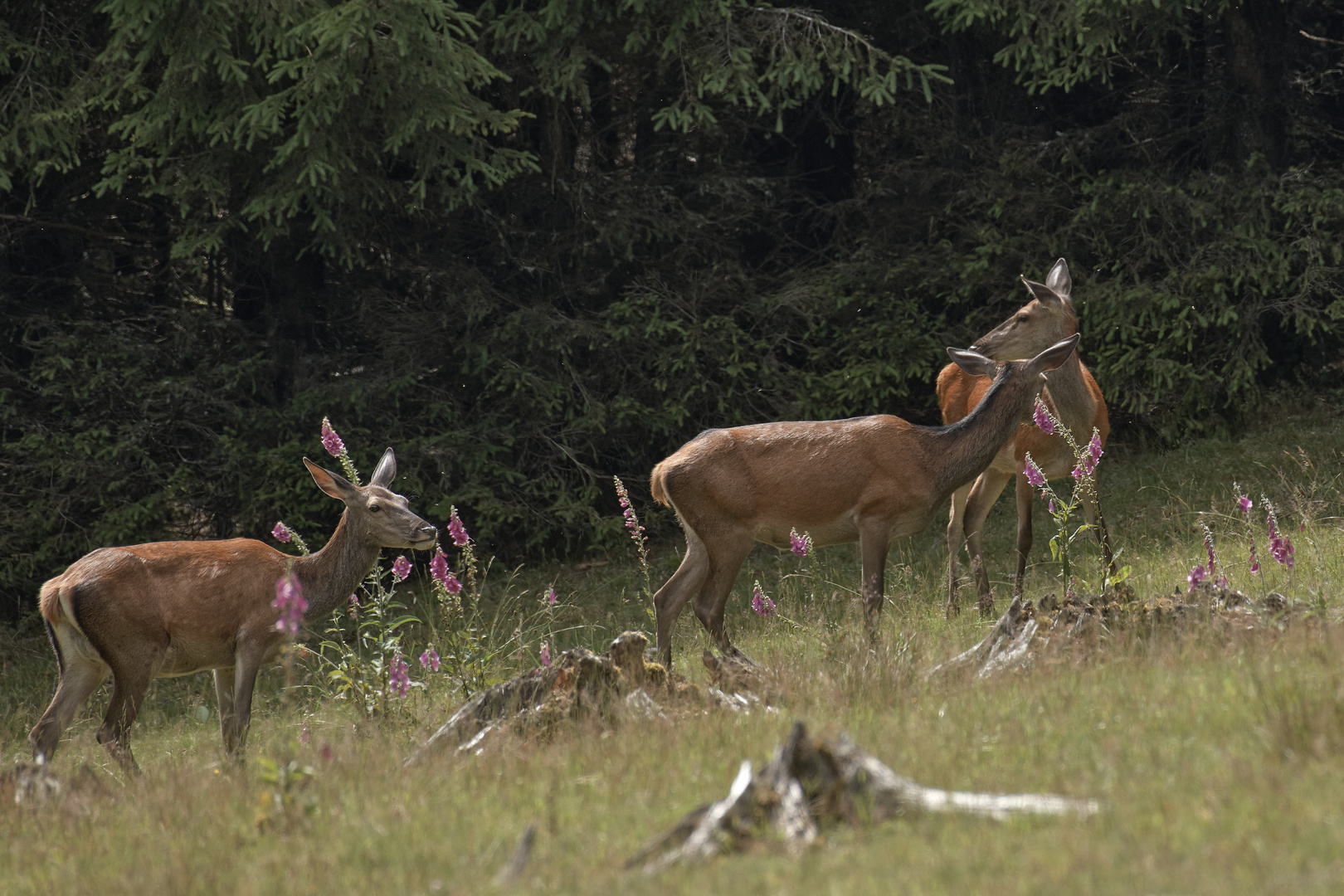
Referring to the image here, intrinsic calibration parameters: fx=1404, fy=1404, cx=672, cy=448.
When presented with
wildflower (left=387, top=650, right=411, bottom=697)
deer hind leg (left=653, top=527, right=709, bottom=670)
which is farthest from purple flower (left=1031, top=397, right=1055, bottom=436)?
wildflower (left=387, top=650, right=411, bottom=697)

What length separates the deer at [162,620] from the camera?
23.9 ft

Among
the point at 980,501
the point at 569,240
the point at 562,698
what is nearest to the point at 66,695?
the point at 562,698

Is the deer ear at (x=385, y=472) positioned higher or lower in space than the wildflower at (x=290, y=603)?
lower

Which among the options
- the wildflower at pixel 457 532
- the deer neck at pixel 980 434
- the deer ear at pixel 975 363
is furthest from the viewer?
the deer ear at pixel 975 363

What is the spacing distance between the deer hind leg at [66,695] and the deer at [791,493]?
3.08 m

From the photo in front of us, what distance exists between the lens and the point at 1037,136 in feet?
49.5

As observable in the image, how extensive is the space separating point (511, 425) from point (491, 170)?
2.63 meters

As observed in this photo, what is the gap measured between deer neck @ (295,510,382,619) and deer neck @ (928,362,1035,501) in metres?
3.27

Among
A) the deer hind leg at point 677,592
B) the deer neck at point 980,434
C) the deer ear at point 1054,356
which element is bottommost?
the deer hind leg at point 677,592

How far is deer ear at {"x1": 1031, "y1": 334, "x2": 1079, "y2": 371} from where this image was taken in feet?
27.0

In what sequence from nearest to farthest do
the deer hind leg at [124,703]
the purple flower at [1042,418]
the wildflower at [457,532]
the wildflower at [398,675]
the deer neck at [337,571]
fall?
the wildflower at [398,675] < the wildflower at [457,532] < the deer hind leg at [124,703] < the purple flower at [1042,418] < the deer neck at [337,571]

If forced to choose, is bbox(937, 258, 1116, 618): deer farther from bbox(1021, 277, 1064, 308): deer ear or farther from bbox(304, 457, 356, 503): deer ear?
bbox(304, 457, 356, 503): deer ear

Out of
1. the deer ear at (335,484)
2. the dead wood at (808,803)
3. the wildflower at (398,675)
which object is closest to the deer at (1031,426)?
the deer ear at (335,484)

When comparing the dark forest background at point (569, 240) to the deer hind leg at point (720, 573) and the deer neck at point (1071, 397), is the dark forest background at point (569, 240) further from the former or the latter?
the deer hind leg at point (720, 573)
